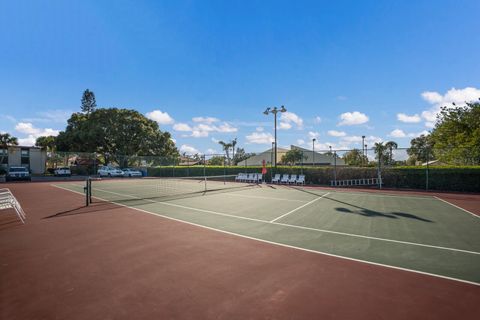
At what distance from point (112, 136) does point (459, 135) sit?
171 feet

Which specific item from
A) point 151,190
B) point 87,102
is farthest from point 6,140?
point 151,190

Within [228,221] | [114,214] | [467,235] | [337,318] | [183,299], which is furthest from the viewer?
[114,214]

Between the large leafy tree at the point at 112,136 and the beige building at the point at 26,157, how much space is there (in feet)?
31.2

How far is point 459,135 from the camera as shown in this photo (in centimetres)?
2588

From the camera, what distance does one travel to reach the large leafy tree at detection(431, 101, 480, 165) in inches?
839

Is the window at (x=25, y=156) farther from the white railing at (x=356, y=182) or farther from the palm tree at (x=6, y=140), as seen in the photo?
the white railing at (x=356, y=182)

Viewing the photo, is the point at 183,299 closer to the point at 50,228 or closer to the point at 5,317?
the point at 5,317

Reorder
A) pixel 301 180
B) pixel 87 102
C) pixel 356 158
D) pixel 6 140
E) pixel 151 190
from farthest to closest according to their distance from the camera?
pixel 87 102 < pixel 6 140 < pixel 356 158 < pixel 301 180 < pixel 151 190

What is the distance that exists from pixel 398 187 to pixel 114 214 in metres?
22.4

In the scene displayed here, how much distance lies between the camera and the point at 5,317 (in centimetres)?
343

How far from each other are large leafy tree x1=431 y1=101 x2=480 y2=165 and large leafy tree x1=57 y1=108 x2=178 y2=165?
45.7 metres

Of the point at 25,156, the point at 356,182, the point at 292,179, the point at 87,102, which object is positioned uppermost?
the point at 87,102

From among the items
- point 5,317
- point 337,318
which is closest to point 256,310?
point 337,318

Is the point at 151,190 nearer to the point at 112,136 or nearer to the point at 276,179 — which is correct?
the point at 276,179
